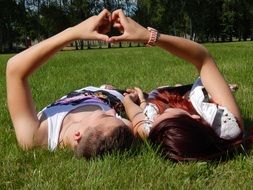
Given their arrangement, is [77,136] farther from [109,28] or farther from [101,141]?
[109,28]

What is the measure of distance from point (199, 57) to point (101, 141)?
1389 millimetres

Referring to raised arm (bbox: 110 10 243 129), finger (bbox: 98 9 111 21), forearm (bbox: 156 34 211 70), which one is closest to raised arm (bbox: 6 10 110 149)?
finger (bbox: 98 9 111 21)

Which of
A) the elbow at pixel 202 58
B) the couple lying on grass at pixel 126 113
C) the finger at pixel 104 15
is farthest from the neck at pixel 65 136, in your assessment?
the elbow at pixel 202 58

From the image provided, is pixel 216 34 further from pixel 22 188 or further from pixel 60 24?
pixel 22 188

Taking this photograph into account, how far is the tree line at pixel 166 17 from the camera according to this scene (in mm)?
86938

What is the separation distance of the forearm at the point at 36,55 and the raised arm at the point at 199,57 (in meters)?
0.51

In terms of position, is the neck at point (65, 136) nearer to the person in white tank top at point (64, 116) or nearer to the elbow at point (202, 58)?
the person in white tank top at point (64, 116)

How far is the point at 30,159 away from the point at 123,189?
3.68ft

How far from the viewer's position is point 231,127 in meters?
4.55

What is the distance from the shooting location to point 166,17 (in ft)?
297

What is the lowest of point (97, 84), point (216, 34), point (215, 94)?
point (216, 34)

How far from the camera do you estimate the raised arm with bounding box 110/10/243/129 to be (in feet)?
14.8

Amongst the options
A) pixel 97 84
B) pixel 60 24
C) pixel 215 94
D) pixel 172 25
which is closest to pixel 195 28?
pixel 172 25

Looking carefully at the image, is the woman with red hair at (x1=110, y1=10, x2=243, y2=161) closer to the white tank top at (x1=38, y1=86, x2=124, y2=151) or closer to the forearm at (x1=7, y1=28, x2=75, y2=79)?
the white tank top at (x1=38, y1=86, x2=124, y2=151)
